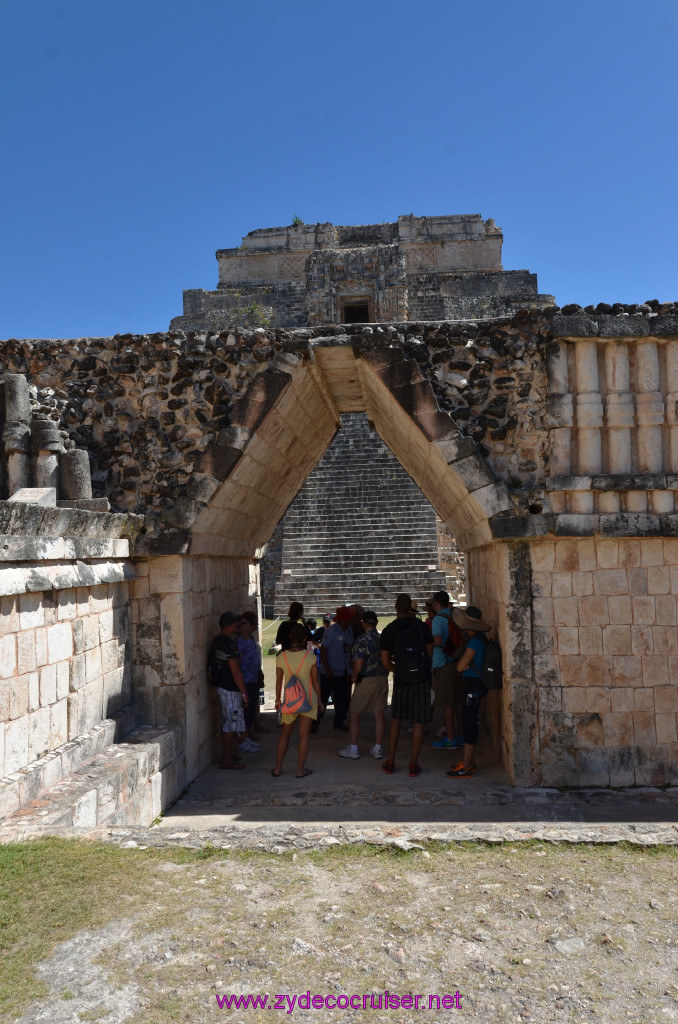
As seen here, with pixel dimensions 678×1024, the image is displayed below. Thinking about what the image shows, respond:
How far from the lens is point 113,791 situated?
494 centimetres

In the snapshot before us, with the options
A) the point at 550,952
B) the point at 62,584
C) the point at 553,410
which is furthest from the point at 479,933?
the point at 553,410

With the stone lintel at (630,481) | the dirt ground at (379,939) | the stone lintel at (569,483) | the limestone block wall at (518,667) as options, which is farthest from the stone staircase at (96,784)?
the stone lintel at (630,481)

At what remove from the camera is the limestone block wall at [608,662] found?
6.15m

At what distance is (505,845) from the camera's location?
14.8 feet

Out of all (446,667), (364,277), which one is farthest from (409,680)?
(364,277)

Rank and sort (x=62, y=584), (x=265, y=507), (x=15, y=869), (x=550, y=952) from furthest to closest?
(x=265, y=507) → (x=62, y=584) → (x=15, y=869) → (x=550, y=952)

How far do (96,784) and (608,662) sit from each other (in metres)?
4.21

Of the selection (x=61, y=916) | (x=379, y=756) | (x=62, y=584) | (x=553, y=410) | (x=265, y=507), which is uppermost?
(x=553, y=410)

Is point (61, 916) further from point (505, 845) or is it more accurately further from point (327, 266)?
point (327, 266)

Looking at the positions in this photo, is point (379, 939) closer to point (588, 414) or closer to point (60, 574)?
point (60, 574)

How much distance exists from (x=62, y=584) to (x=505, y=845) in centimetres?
346

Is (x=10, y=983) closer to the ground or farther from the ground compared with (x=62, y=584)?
closer to the ground

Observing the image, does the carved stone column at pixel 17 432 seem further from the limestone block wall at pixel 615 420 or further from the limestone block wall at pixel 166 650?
the limestone block wall at pixel 615 420

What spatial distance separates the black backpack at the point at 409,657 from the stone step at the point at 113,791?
2105mm
